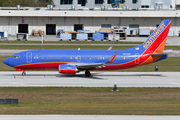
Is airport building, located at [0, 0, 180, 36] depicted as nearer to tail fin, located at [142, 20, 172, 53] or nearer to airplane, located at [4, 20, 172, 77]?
tail fin, located at [142, 20, 172, 53]

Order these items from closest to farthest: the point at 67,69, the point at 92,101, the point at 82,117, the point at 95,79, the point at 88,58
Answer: the point at 82,117 < the point at 92,101 < the point at 67,69 < the point at 95,79 < the point at 88,58

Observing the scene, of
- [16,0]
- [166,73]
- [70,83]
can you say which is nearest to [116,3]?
[16,0]

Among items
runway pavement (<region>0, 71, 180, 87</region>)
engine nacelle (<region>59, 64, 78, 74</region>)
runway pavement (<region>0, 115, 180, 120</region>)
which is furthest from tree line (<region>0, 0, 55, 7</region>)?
runway pavement (<region>0, 115, 180, 120</region>)

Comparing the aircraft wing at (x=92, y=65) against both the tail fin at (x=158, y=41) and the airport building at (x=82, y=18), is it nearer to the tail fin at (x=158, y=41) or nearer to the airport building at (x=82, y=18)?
the tail fin at (x=158, y=41)

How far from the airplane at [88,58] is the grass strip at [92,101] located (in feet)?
25.2

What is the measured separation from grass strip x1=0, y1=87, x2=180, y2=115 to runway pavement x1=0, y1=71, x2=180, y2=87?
110 inches

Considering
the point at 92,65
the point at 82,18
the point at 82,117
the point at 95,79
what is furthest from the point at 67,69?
the point at 82,18

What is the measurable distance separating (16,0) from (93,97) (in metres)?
165

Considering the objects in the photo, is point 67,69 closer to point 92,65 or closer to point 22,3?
point 92,65

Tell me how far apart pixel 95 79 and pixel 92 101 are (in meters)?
12.8

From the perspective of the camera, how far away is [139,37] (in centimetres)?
11688

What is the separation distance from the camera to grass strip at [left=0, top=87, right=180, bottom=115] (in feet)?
75.7

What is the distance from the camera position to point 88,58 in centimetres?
4134

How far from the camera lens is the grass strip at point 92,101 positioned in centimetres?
2308
